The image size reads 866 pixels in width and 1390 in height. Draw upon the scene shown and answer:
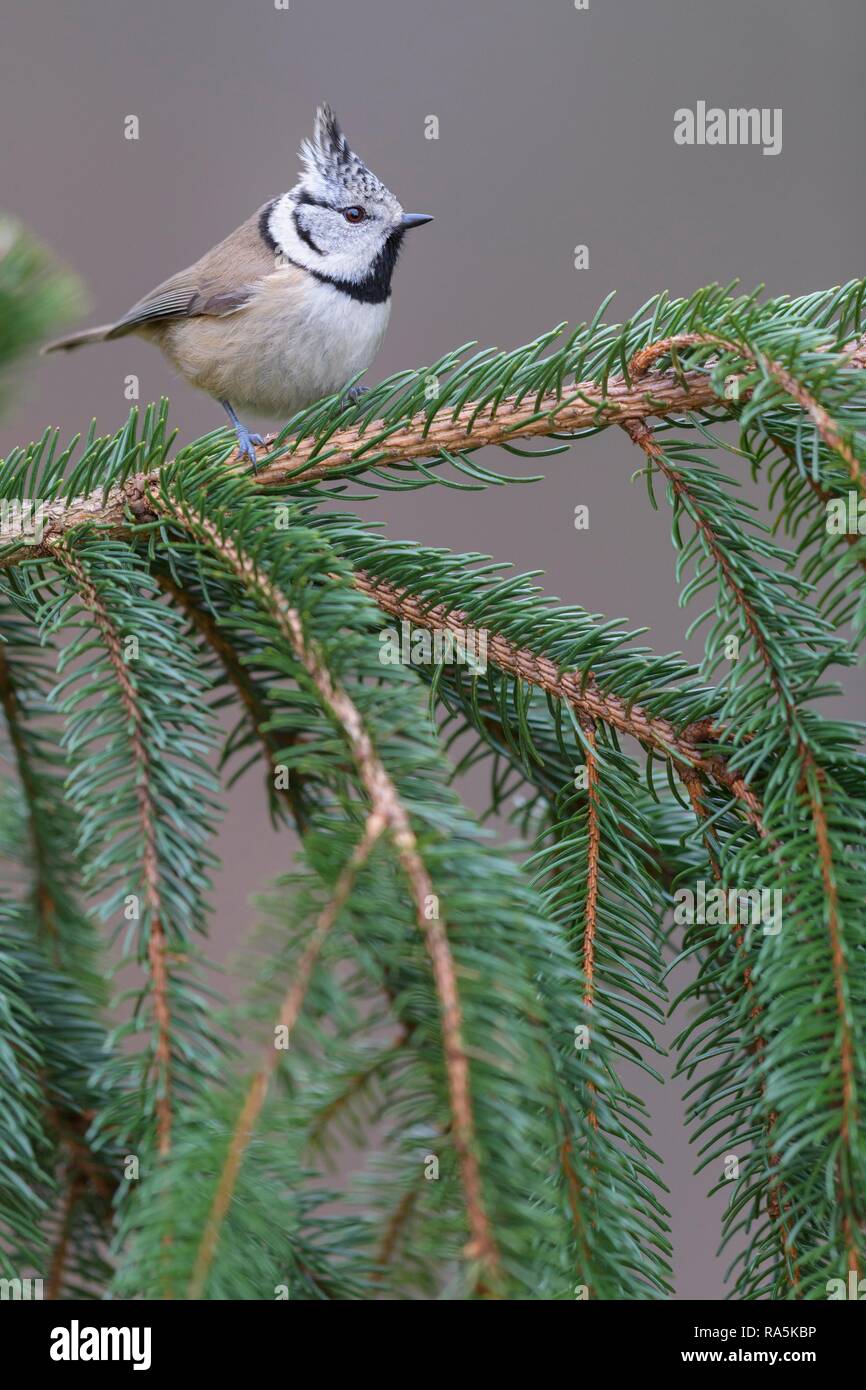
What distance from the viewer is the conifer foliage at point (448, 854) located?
515mm

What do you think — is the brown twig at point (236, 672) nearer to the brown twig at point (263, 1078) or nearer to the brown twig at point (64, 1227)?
the brown twig at point (64, 1227)

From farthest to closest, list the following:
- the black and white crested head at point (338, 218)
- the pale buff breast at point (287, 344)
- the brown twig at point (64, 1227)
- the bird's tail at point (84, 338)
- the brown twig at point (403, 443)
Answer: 1. the bird's tail at point (84, 338)
2. the black and white crested head at point (338, 218)
3. the pale buff breast at point (287, 344)
4. the brown twig at point (64, 1227)
5. the brown twig at point (403, 443)

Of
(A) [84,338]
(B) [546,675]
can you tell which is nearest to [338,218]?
(A) [84,338]

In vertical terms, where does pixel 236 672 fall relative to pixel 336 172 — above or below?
A: below

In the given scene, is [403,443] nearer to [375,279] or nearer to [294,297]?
[294,297]

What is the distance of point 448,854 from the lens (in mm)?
528

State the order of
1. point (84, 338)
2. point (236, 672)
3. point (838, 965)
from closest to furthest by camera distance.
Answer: point (838, 965), point (236, 672), point (84, 338)

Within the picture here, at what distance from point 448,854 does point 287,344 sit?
123cm

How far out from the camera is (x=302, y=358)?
1.61m

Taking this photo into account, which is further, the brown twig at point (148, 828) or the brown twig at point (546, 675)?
the brown twig at point (546, 675)

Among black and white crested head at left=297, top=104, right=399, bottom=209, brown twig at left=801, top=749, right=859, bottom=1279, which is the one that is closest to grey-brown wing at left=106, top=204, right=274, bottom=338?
black and white crested head at left=297, top=104, right=399, bottom=209

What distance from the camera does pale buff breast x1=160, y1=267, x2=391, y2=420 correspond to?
1.60 metres

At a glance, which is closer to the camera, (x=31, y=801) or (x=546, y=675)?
(x=546, y=675)

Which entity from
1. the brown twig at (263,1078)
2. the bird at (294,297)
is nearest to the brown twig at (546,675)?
the brown twig at (263,1078)
